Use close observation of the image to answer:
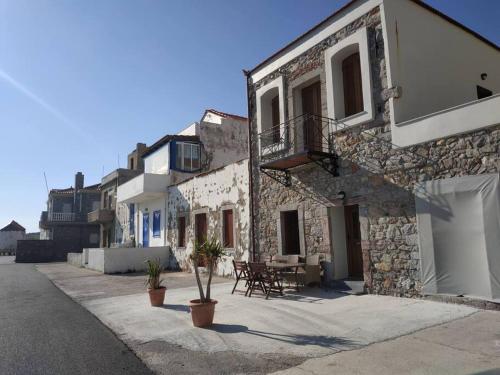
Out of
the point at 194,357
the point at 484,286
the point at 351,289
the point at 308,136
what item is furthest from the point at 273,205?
the point at 194,357

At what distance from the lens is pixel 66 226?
118 ft

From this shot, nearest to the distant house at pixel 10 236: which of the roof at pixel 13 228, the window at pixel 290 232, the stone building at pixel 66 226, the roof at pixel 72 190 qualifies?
the roof at pixel 13 228

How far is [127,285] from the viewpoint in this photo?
1209cm

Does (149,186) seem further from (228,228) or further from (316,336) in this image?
(316,336)

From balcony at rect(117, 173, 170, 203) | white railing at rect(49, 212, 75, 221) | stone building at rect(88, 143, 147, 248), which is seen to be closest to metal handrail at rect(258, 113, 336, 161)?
balcony at rect(117, 173, 170, 203)

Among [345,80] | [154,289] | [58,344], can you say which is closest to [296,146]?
[345,80]

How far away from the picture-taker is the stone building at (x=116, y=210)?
24.6 metres

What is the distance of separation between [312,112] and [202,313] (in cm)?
671

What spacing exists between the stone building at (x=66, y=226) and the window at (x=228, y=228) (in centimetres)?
2573

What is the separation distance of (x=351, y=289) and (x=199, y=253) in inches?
160

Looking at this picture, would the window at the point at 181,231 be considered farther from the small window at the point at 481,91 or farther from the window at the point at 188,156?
the small window at the point at 481,91

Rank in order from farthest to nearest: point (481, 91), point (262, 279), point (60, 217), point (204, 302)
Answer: point (60, 217) < point (481, 91) < point (262, 279) < point (204, 302)

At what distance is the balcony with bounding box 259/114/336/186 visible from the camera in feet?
30.5

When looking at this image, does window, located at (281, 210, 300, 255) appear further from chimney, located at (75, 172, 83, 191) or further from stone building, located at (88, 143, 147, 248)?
chimney, located at (75, 172, 83, 191)
